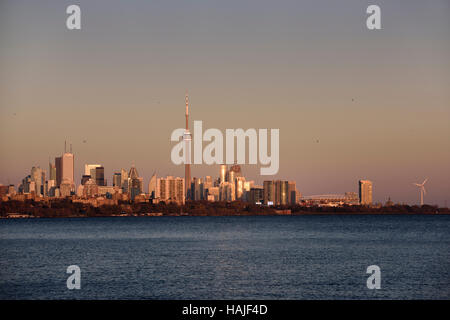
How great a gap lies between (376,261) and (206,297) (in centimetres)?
2789

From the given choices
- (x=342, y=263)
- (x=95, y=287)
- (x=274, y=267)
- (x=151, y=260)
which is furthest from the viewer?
(x=151, y=260)

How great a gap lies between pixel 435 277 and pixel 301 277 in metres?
10.1

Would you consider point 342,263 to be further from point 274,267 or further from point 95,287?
point 95,287

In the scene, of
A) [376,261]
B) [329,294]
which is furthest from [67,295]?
[376,261]

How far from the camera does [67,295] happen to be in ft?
115

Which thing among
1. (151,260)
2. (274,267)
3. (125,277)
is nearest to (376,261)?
(274,267)

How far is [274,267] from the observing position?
4997 centimetres

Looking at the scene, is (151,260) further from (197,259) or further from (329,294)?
(329,294)

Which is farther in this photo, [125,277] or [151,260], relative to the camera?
[151,260]
